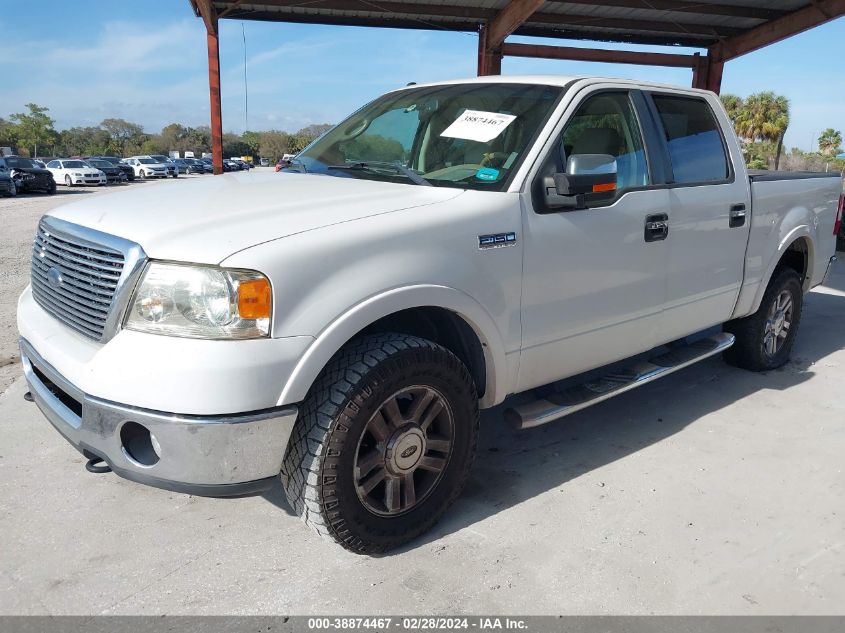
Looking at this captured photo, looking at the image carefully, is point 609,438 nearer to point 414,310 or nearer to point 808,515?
point 808,515

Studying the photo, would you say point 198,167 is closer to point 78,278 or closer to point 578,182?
point 78,278

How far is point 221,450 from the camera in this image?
7.18 feet

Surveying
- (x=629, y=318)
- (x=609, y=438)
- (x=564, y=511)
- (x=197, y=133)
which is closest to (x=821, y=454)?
(x=609, y=438)

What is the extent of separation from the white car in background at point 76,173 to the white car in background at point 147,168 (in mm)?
9816

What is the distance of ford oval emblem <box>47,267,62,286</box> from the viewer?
105 inches

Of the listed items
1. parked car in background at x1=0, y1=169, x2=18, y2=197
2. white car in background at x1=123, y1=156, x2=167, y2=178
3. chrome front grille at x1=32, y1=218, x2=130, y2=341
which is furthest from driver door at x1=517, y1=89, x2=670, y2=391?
white car in background at x1=123, y1=156, x2=167, y2=178

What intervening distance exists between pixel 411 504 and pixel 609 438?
5.20 feet

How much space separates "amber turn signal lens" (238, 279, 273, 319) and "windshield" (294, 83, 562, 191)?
1091 mm

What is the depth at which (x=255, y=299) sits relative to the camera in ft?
7.13

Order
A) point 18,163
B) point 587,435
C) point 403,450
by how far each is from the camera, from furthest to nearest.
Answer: point 18,163
point 587,435
point 403,450

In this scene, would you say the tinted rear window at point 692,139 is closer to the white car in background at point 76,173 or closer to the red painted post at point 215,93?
the red painted post at point 215,93

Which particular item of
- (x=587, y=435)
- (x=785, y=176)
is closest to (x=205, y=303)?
(x=587, y=435)

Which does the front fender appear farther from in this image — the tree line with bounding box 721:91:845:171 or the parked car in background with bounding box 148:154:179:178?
the tree line with bounding box 721:91:845:171

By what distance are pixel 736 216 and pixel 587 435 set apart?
1.62 m
